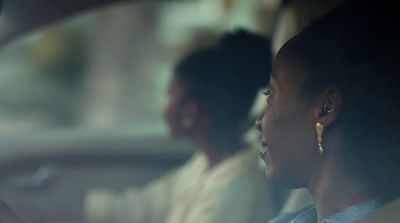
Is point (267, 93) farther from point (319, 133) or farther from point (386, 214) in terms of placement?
point (386, 214)

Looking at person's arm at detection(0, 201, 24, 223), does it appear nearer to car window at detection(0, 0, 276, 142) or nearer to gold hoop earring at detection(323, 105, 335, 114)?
car window at detection(0, 0, 276, 142)

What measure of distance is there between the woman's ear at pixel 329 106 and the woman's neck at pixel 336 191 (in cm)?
8

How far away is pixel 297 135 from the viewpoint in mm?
1354

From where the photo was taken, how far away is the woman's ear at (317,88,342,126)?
1330 mm

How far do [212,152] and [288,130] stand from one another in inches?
7.4

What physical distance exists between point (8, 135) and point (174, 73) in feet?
1.22

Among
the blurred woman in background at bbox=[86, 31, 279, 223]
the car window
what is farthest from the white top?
the car window

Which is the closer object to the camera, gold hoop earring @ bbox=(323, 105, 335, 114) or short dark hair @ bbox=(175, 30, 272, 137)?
gold hoop earring @ bbox=(323, 105, 335, 114)

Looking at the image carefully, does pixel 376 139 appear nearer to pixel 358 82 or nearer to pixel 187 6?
pixel 358 82

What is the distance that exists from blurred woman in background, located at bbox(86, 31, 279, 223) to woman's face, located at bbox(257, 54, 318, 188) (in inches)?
1.5

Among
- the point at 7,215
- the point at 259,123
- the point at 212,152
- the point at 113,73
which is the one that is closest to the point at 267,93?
the point at 259,123

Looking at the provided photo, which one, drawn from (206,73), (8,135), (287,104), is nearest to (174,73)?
(206,73)

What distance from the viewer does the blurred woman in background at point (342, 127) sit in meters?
1.33

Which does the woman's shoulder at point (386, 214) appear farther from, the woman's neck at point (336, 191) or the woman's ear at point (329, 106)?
the woman's ear at point (329, 106)
